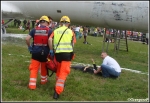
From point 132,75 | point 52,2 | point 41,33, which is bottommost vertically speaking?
point 132,75

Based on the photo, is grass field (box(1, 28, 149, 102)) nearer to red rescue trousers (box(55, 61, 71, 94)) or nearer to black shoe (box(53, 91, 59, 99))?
black shoe (box(53, 91, 59, 99))

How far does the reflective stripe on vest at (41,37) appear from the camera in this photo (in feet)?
19.0

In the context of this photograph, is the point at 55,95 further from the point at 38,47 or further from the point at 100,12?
the point at 100,12

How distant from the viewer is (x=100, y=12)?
34.7 feet

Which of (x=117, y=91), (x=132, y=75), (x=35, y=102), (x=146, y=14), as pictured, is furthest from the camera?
(x=146, y=14)

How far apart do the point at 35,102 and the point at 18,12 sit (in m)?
9.40

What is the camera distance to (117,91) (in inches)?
239

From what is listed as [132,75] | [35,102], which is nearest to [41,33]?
[35,102]

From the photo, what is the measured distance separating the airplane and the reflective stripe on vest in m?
5.03

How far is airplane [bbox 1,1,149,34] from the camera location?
32.3 feet

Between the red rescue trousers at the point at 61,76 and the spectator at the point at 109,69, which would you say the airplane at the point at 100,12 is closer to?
the spectator at the point at 109,69

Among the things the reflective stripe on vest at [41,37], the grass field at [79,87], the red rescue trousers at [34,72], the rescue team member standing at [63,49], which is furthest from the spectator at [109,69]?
the reflective stripe on vest at [41,37]

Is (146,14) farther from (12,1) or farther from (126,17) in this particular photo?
(12,1)

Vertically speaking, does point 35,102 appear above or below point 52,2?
below
